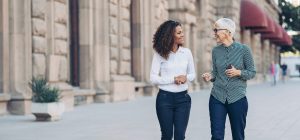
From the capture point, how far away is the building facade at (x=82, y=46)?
13734 millimetres

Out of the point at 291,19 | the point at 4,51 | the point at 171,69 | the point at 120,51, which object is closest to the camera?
the point at 171,69

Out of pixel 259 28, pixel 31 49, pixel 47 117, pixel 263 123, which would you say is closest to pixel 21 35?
pixel 31 49

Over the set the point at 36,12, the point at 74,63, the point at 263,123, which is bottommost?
the point at 263,123

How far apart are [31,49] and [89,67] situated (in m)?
3.87

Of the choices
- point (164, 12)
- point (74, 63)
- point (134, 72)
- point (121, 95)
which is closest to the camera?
point (74, 63)

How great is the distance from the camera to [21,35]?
13.7 m

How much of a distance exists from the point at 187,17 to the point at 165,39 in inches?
788

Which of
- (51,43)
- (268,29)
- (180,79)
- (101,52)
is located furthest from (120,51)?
(268,29)

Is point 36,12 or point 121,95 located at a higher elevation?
point 36,12

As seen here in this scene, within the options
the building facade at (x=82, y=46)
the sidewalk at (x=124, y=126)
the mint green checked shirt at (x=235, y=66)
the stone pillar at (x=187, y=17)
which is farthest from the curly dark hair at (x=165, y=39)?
the stone pillar at (x=187, y=17)

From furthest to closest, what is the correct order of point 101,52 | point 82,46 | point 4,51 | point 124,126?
point 101,52 < point 82,46 < point 4,51 < point 124,126

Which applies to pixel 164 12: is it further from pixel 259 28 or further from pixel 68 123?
pixel 259 28

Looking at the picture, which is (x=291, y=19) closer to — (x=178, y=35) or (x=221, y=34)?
(x=221, y=34)

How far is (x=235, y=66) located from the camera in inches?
248
